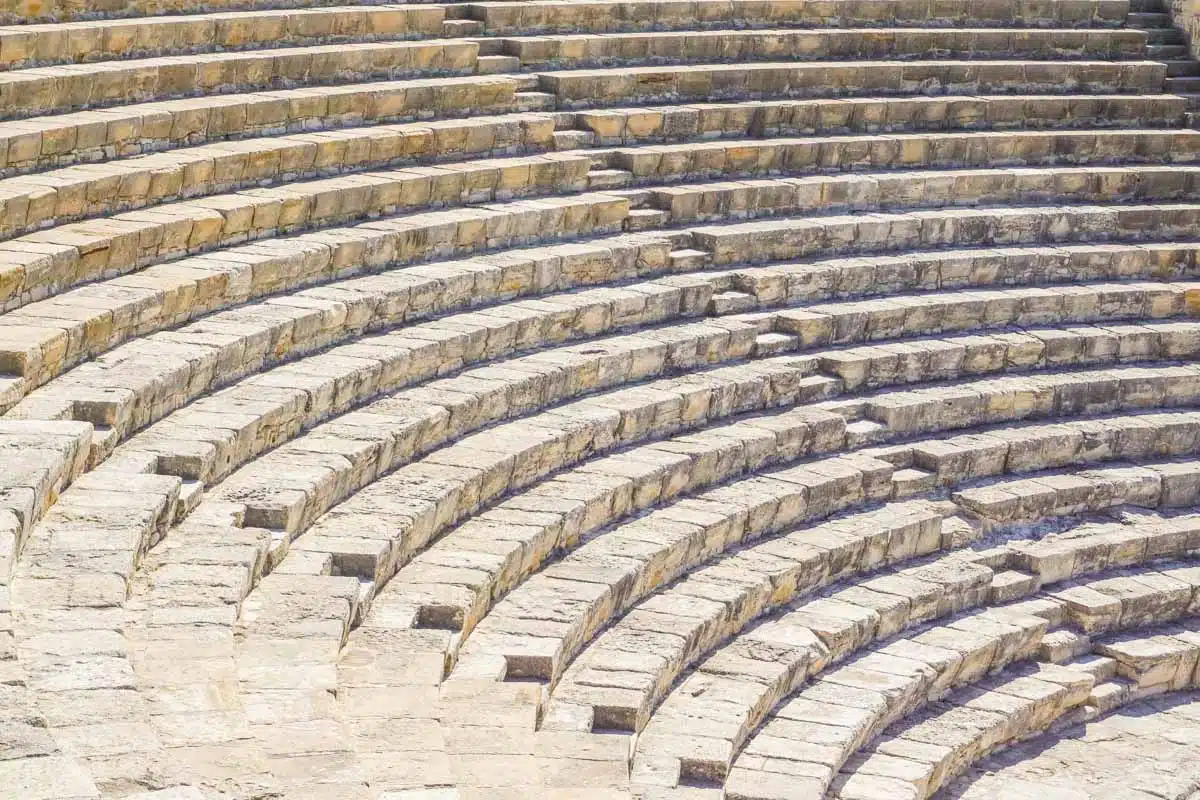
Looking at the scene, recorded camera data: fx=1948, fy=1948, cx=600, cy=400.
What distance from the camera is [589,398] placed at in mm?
13047

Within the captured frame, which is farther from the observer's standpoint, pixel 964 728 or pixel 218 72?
pixel 218 72

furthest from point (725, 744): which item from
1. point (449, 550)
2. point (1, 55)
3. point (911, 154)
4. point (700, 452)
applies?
point (911, 154)

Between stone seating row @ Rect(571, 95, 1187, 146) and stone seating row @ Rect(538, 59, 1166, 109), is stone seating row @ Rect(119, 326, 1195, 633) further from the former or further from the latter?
stone seating row @ Rect(538, 59, 1166, 109)

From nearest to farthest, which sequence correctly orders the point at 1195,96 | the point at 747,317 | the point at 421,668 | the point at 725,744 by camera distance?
1. the point at 421,668
2. the point at 725,744
3. the point at 747,317
4. the point at 1195,96

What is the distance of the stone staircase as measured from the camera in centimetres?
860

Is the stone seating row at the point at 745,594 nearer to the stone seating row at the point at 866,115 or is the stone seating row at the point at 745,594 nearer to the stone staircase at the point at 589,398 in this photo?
the stone staircase at the point at 589,398

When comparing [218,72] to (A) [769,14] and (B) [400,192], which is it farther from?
(A) [769,14]

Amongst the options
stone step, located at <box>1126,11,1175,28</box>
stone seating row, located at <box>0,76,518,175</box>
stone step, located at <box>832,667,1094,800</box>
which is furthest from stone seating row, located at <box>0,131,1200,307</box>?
stone step, located at <box>832,667,1094,800</box>

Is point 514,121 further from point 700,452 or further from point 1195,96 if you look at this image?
point 1195,96

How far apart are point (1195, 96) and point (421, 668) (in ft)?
43.2

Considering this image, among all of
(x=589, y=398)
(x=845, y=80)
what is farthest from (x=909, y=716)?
(x=845, y=80)

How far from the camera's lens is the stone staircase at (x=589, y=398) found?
28.2ft

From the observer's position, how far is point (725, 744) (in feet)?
33.6

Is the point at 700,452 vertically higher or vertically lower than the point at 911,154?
lower
